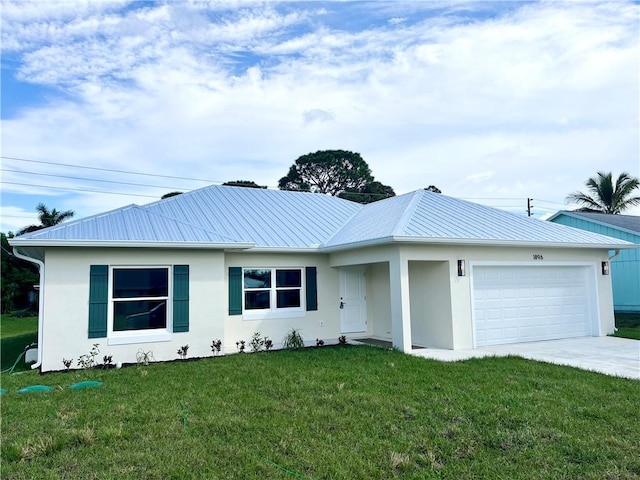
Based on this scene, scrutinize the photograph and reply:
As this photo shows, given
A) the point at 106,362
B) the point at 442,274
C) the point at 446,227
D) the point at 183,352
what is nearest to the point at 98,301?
the point at 106,362

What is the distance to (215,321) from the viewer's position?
11164 millimetres

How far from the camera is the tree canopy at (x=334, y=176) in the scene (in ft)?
126

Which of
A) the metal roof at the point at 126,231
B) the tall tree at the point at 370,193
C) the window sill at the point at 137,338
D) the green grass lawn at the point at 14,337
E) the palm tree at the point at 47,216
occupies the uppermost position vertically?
the tall tree at the point at 370,193

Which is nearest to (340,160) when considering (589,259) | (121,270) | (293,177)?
(293,177)

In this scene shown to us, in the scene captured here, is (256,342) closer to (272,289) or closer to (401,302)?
(272,289)

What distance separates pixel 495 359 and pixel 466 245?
10.2ft

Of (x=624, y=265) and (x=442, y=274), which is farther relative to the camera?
(x=624, y=265)

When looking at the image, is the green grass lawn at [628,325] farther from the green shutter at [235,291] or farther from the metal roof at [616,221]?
the green shutter at [235,291]

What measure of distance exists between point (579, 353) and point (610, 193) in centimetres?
2405

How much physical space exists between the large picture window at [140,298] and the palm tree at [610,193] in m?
29.6

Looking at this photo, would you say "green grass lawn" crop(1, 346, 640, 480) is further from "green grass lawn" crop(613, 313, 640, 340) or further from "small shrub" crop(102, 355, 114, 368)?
"green grass lawn" crop(613, 313, 640, 340)

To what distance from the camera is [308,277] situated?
514 inches

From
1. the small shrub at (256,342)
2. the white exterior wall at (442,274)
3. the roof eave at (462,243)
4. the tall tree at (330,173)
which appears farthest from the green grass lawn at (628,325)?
the tall tree at (330,173)

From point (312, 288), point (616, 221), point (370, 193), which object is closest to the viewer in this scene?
point (312, 288)
